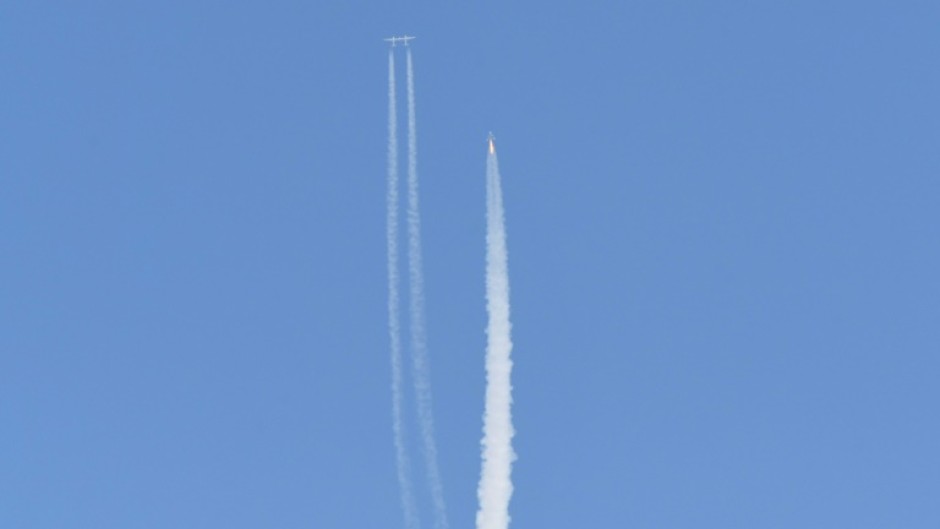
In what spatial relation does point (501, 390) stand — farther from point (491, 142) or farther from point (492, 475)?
point (491, 142)

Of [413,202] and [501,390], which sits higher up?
[413,202]

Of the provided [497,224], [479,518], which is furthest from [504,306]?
[479,518]

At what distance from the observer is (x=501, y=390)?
8344 cm

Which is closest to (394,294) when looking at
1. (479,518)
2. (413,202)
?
(413,202)

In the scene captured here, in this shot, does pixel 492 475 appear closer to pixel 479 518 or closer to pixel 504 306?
pixel 479 518

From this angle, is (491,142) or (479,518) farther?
(491,142)

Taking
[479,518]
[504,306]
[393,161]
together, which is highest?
[393,161]

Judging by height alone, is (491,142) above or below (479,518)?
above

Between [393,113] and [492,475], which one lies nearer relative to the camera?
[492,475]

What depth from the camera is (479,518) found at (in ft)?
265

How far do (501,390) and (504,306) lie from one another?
3908mm

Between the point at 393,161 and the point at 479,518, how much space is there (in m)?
16.9

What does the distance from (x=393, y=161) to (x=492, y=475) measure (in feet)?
49.6

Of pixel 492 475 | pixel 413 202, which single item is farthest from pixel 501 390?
pixel 413 202
